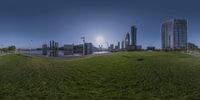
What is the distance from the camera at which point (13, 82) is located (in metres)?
30.1

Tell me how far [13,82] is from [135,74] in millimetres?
12092

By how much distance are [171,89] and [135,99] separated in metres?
4.98

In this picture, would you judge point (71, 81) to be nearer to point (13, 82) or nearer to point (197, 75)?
point (13, 82)

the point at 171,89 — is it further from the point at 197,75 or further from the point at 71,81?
the point at 71,81

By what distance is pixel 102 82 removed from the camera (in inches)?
1219

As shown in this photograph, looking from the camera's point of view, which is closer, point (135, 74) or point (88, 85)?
point (88, 85)

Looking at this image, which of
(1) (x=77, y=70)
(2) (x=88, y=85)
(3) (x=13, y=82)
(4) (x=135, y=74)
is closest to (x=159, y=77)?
(4) (x=135, y=74)

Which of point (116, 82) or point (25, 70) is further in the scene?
point (25, 70)

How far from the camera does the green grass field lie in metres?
25.2

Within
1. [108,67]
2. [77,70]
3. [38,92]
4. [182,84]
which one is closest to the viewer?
[38,92]

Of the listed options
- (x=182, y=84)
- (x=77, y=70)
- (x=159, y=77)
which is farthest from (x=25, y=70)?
(x=182, y=84)

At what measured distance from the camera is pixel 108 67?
4022 centimetres

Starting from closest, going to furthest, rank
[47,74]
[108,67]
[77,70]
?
[47,74], [77,70], [108,67]

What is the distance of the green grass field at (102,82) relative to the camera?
25.2m
